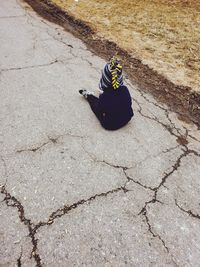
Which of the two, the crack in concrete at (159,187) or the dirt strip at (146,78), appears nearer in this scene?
the crack in concrete at (159,187)

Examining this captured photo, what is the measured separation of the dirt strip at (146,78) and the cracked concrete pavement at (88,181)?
23 centimetres

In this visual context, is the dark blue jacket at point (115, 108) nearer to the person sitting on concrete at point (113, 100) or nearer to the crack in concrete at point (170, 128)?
the person sitting on concrete at point (113, 100)

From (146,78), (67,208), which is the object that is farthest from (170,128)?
(67,208)

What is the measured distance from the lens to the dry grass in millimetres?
5551

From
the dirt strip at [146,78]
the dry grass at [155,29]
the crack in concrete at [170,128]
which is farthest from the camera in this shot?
the dry grass at [155,29]

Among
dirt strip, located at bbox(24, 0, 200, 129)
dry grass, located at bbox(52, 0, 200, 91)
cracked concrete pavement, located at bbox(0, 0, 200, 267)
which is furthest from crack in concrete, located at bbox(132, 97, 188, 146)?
dry grass, located at bbox(52, 0, 200, 91)

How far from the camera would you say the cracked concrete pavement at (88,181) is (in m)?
2.52

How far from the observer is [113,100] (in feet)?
12.2

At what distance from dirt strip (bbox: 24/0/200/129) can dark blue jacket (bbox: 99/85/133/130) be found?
1039mm

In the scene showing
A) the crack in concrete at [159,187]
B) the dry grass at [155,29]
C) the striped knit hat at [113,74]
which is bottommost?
the crack in concrete at [159,187]

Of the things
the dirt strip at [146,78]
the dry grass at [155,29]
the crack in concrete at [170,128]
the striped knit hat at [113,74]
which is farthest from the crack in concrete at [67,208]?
the dry grass at [155,29]

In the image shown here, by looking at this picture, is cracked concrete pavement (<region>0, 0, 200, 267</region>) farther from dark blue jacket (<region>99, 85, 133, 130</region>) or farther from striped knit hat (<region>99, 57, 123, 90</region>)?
Answer: striped knit hat (<region>99, 57, 123, 90</region>)

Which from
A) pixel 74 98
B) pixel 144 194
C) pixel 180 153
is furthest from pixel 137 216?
pixel 74 98

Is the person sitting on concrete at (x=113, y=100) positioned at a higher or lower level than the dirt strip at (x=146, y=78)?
higher
